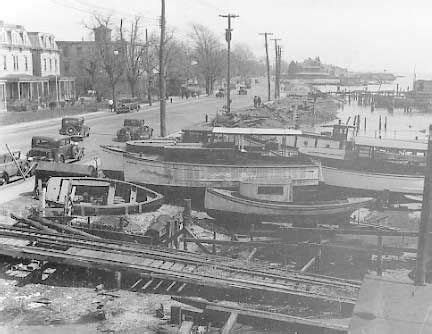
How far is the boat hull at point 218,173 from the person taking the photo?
22.0 m

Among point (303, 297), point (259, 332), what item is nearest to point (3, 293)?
point (259, 332)

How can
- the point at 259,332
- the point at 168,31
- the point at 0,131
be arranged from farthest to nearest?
1. the point at 168,31
2. the point at 0,131
3. the point at 259,332

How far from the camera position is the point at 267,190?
20078 millimetres

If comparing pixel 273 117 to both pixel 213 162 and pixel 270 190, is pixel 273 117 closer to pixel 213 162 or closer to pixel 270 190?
pixel 213 162

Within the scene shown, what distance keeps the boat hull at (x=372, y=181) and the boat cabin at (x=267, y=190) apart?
12.4 feet

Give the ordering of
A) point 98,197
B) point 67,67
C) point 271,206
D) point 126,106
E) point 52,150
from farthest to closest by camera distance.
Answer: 1. point 67,67
2. point 126,106
3. point 52,150
4. point 98,197
5. point 271,206

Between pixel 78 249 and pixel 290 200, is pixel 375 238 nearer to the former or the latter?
pixel 290 200

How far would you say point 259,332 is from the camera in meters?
10.5

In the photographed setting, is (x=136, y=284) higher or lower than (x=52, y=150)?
lower

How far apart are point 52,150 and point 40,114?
77.3 feet

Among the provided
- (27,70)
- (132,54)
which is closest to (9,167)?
(27,70)

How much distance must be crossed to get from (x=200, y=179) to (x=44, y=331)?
1203cm

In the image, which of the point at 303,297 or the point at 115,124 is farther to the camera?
the point at 115,124

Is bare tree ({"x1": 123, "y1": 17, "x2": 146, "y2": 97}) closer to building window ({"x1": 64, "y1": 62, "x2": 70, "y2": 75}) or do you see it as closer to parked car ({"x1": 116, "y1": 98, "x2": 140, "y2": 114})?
parked car ({"x1": 116, "y1": 98, "x2": 140, "y2": 114})
